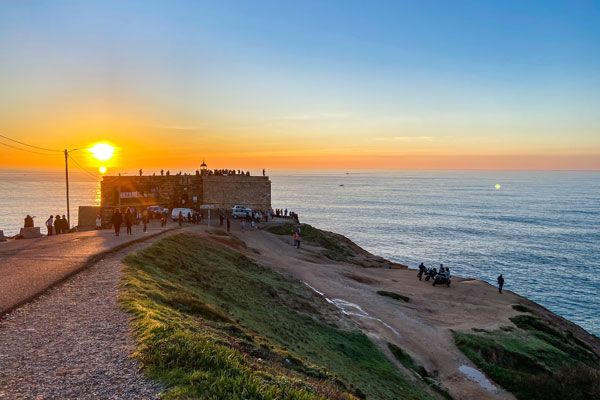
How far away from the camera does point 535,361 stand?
85.9 ft

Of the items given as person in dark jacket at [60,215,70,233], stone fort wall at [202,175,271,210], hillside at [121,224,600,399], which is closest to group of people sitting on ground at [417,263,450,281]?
hillside at [121,224,600,399]

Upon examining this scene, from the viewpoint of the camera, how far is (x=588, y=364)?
29.2 meters

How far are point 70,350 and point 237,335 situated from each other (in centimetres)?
518

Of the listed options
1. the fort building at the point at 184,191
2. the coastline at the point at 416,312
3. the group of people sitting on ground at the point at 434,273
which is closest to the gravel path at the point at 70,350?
the coastline at the point at 416,312

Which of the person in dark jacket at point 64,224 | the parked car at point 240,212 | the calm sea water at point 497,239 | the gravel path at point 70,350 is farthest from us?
the parked car at point 240,212

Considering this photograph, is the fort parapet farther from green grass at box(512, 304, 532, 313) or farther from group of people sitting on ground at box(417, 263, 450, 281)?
green grass at box(512, 304, 532, 313)

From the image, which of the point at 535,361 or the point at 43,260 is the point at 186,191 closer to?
the point at 43,260

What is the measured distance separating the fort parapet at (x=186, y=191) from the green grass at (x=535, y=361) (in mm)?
39229

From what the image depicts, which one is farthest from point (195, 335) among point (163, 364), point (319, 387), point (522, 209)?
point (522, 209)

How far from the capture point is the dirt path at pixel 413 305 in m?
24.3

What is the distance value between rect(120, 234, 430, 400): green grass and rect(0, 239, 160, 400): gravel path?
513mm

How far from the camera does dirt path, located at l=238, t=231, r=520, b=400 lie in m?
24.3

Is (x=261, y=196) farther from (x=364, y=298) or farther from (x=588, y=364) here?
(x=588, y=364)

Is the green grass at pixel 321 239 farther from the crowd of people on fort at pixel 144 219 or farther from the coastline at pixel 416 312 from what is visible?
the coastline at pixel 416 312
